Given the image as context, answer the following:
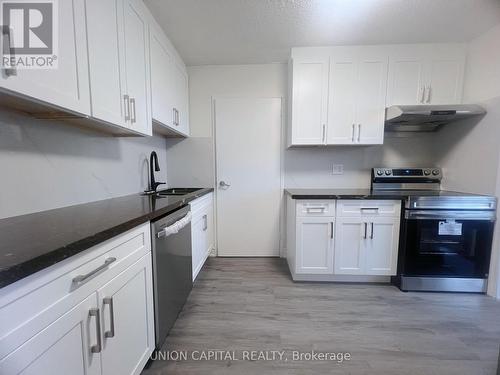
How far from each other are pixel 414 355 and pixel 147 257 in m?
1.71

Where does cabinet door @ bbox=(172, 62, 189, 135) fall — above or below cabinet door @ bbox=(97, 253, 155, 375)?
above

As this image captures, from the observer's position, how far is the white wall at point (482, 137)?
1.89 metres

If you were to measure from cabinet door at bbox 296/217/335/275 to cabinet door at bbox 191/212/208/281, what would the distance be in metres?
0.97

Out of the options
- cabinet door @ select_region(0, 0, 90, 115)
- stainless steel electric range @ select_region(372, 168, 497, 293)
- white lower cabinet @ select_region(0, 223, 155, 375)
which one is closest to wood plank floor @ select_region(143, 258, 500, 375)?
stainless steel electric range @ select_region(372, 168, 497, 293)

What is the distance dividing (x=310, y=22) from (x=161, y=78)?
53.7 inches

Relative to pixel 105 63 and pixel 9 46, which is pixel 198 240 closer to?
pixel 105 63

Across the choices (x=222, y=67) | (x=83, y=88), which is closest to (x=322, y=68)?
(x=222, y=67)

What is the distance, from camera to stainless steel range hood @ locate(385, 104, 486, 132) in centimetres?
195

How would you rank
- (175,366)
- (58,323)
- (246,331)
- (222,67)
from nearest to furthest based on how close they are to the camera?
(58,323), (175,366), (246,331), (222,67)

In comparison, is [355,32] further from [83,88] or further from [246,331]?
[246,331]

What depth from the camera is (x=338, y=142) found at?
7.55ft

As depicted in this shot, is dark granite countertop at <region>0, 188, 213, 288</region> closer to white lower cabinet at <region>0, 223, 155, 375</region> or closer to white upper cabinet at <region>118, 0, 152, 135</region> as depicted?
white lower cabinet at <region>0, 223, 155, 375</region>

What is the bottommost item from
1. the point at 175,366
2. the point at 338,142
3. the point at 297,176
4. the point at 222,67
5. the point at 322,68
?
the point at 175,366

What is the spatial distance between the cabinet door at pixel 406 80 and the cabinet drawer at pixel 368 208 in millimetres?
1058
